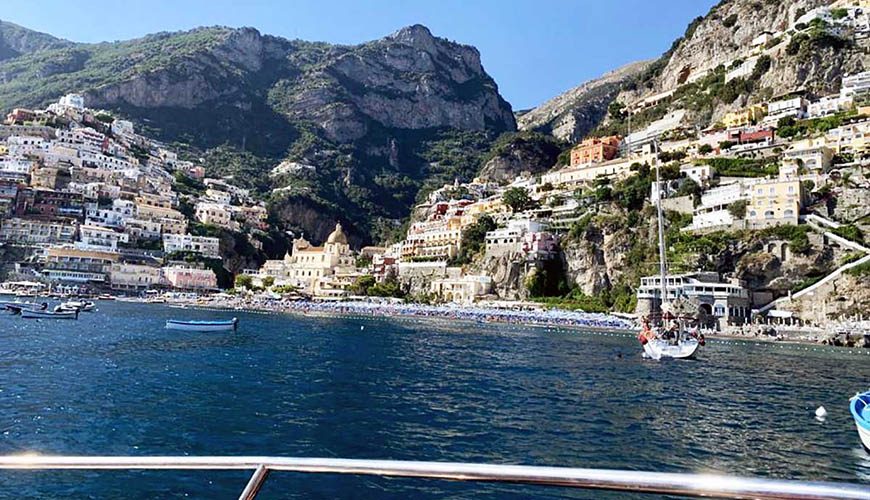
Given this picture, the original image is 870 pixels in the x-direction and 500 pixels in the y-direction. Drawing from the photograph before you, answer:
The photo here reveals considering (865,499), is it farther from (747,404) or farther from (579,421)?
(747,404)

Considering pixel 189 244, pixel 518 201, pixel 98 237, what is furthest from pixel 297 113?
pixel 518 201

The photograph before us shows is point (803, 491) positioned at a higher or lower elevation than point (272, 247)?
lower

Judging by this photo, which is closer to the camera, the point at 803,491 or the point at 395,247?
the point at 803,491

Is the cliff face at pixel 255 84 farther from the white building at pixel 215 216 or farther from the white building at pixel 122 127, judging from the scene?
the white building at pixel 215 216

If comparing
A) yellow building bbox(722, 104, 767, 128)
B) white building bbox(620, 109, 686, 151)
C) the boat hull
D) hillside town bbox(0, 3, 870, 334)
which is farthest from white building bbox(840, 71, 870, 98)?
the boat hull

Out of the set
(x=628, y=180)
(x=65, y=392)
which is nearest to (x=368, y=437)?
(x=65, y=392)

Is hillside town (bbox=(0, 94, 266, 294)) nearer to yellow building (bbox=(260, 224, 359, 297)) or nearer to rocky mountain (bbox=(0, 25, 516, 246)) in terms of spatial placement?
yellow building (bbox=(260, 224, 359, 297))
